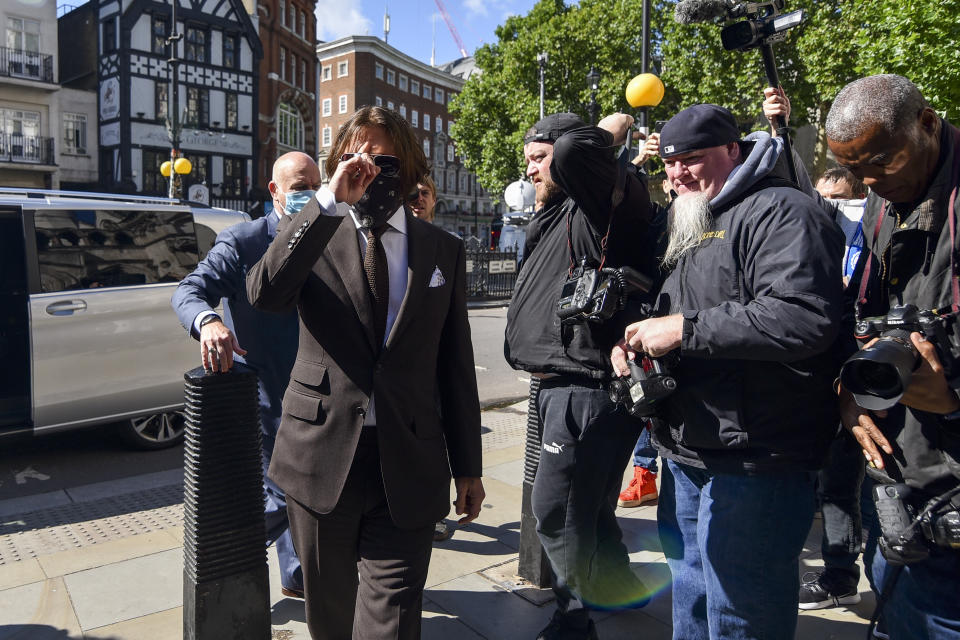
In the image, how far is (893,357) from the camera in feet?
4.96

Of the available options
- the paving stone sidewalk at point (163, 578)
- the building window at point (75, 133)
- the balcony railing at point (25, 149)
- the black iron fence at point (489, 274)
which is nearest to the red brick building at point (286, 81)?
the building window at point (75, 133)

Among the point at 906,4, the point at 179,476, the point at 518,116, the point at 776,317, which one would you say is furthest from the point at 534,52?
the point at 776,317

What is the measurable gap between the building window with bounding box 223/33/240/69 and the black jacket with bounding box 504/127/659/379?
→ 38.0m

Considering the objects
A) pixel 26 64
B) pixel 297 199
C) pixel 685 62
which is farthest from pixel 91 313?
pixel 26 64

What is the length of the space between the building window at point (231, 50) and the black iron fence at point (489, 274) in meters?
22.2

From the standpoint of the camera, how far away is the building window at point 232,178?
35875mm

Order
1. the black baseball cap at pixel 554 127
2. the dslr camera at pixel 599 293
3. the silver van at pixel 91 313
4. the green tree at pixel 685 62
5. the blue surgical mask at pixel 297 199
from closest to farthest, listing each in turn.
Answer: the dslr camera at pixel 599 293
the black baseball cap at pixel 554 127
the blue surgical mask at pixel 297 199
the silver van at pixel 91 313
the green tree at pixel 685 62

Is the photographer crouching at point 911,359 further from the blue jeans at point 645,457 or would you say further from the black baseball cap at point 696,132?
the blue jeans at point 645,457

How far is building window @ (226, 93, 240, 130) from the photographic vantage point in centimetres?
3616

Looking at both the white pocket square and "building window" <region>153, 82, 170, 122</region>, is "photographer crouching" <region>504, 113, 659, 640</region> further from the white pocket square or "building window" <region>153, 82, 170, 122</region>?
"building window" <region>153, 82, 170, 122</region>

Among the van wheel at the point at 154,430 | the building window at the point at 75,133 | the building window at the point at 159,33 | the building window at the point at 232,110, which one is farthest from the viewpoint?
the building window at the point at 232,110

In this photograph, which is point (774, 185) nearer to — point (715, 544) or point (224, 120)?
point (715, 544)

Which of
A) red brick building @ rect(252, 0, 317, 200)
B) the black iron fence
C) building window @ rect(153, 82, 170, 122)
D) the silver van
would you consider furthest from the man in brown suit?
red brick building @ rect(252, 0, 317, 200)

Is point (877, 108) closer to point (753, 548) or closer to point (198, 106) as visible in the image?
point (753, 548)
